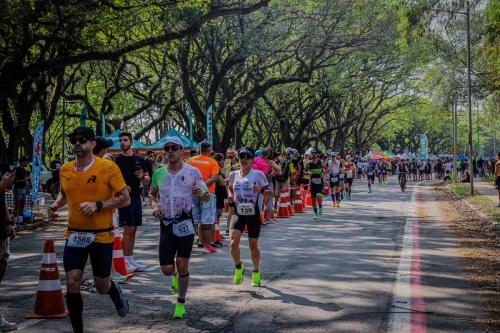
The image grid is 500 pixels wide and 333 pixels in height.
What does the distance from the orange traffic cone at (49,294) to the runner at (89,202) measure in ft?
3.91

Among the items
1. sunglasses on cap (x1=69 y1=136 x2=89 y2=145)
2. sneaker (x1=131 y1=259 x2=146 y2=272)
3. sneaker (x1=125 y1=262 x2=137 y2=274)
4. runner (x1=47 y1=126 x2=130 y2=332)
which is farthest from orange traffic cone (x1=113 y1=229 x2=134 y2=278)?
sunglasses on cap (x1=69 y1=136 x2=89 y2=145)

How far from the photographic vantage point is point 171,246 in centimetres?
682

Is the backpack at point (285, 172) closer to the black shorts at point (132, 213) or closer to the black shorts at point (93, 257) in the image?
the black shorts at point (132, 213)

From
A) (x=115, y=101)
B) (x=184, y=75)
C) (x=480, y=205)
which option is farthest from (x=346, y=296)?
(x=115, y=101)

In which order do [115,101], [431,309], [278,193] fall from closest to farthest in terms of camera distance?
[431,309] → [278,193] → [115,101]

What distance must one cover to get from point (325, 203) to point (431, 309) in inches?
663

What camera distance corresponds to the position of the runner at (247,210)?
27.4 feet

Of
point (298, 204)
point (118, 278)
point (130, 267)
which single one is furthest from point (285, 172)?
point (118, 278)

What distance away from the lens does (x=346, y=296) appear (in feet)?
24.8

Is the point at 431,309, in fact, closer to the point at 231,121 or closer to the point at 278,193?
the point at 278,193

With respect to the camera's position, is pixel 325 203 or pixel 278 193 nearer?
pixel 278 193

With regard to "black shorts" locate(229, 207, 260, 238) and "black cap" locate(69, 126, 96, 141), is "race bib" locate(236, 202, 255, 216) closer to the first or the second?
"black shorts" locate(229, 207, 260, 238)

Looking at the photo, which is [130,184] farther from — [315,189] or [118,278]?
[315,189]

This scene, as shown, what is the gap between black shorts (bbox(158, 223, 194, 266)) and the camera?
6785 mm
